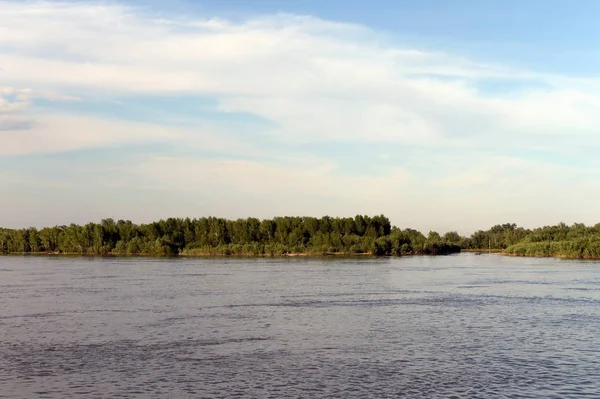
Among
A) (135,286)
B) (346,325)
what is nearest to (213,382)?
(346,325)

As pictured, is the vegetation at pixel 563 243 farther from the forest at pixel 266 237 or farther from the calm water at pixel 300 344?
the calm water at pixel 300 344

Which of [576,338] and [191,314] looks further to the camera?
[191,314]

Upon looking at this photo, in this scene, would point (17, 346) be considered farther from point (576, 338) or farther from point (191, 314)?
point (576, 338)

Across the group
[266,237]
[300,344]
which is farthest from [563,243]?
[300,344]

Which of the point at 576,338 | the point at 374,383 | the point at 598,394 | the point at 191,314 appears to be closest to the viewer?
the point at 598,394

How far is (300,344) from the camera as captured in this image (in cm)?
3180

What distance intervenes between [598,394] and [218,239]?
16151 centimetres

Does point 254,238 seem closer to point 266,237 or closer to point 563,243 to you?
point 266,237

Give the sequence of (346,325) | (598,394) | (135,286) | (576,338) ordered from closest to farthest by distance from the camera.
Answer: (598,394)
(576,338)
(346,325)
(135,286)

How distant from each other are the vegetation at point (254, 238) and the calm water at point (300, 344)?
115 meters

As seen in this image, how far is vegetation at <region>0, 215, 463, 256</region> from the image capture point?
174 m

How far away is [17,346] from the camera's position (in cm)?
3119

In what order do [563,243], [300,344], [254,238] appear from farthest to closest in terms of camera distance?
[254,238]
[563,243]
[300,344]

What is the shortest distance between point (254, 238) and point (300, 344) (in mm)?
150274
